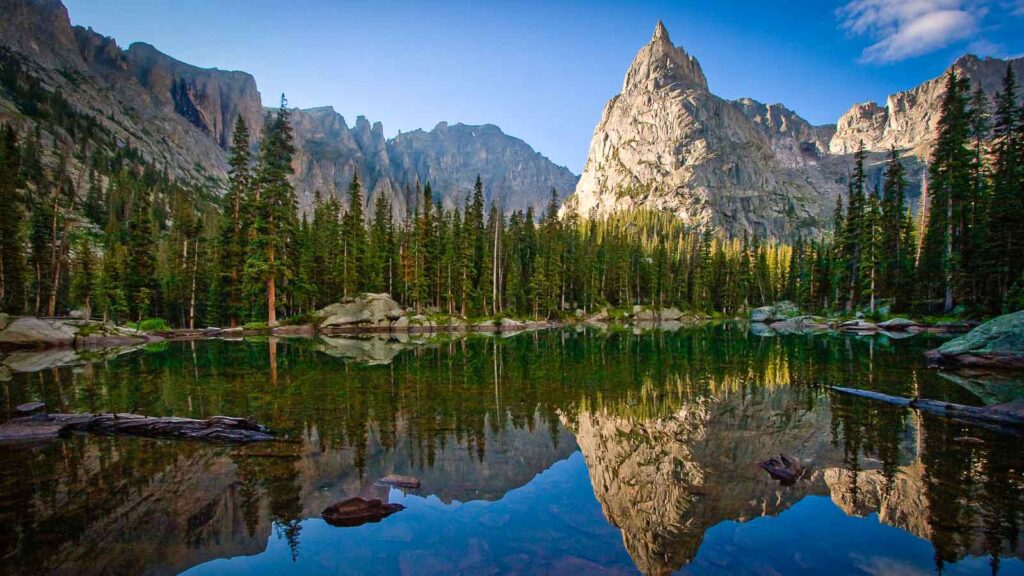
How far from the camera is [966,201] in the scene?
44.8m

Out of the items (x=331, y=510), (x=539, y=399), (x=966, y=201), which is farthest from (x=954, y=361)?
(x=966, y=201)

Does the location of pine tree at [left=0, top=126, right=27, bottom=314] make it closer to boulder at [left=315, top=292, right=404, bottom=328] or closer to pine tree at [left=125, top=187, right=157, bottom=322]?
pine tree at [left=125, top=187, right=157, bottom=322]

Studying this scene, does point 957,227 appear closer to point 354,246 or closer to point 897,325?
point 897,325

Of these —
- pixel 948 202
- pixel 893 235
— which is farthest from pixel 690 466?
pixel 893 235

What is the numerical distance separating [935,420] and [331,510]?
15536mm

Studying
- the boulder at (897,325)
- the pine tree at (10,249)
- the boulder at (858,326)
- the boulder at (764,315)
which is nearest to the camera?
the pine tree at (10,249)

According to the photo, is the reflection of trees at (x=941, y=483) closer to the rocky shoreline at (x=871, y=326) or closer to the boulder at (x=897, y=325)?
the rocky shoreline at (x=871, y=326)

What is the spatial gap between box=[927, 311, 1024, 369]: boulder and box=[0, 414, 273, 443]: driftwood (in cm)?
3103

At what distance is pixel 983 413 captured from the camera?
12.2 m

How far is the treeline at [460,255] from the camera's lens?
43375mm

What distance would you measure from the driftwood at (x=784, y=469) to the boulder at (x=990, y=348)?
827 inches

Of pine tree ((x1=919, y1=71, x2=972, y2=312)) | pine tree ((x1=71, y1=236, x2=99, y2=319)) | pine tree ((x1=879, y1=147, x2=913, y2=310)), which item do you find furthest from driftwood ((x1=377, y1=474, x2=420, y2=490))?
pine tree ((x1=879, y1=147, x2=913, y2=310))

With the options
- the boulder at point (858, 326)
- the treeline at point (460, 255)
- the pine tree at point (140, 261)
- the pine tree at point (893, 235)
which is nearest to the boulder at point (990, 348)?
the treeline at point (460, 255)

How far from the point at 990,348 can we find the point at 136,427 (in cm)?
3545
